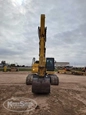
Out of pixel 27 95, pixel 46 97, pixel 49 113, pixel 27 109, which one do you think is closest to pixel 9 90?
pixel 27 95

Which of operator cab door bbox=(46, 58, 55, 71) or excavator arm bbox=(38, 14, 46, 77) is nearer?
excavator arm bbox=(38, 14, 46, 77)

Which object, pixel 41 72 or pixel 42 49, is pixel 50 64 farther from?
pixel 41 72

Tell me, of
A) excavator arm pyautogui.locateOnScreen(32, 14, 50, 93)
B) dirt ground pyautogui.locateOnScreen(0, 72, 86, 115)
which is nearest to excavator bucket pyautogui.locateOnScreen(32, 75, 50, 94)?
excavator arm pyautogui.locateOnScreen(32, 14, 50, 93)

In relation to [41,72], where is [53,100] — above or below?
below

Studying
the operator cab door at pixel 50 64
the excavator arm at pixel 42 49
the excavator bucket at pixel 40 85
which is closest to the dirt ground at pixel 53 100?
the excavator bucket at pixel 40 85

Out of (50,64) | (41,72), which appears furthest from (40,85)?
(50,64)

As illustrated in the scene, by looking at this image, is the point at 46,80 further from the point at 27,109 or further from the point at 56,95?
the point at 27,109

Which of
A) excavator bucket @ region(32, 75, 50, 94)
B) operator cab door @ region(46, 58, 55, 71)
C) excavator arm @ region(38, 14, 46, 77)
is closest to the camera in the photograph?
excavator bucket @ region(32, 75, 50, 94)

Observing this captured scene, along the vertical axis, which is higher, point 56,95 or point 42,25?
point 42,25

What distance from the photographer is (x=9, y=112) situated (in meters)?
10.3

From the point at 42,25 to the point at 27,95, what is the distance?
201 inches

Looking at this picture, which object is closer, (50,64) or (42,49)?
(42,49)

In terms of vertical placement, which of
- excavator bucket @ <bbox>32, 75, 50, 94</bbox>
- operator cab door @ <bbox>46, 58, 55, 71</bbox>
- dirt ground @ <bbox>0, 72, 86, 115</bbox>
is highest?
operator cab door @ <bbox>46, 58, 55, 71</bbox>

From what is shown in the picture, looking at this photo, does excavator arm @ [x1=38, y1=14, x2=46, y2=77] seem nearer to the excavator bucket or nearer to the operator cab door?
the excavator bucket
